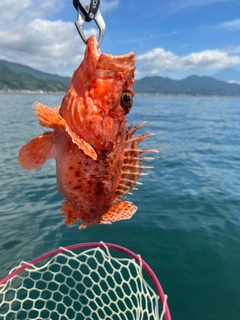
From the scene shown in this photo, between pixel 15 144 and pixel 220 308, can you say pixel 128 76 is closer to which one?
pixel 220 308

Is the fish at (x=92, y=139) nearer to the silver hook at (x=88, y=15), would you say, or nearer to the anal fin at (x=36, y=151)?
the anal fin at (x=36, y=151)

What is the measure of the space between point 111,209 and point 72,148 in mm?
974

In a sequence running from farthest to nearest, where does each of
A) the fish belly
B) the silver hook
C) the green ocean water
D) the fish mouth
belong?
the green ocean water
the fish belly
the fish mouth
the silver hook

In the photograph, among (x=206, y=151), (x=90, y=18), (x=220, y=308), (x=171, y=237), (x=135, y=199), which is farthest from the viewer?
(x=206, y=151)

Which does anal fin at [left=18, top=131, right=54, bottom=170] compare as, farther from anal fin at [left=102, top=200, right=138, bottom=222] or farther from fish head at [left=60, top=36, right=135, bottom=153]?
anal fin at [left=102, top=200, right=138, bottom=222]

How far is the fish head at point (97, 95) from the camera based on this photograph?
245 centimetres

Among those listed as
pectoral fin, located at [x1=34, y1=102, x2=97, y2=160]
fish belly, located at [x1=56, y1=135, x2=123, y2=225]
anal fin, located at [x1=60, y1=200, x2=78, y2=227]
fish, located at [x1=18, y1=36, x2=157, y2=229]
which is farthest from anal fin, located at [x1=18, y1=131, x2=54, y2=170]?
anal fin, located at [x1=60, y1=200, x2=78, y2=227]

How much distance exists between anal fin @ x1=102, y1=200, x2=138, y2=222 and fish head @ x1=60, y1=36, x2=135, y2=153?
2.91 ft

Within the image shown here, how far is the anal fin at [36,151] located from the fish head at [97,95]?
1.08 ft

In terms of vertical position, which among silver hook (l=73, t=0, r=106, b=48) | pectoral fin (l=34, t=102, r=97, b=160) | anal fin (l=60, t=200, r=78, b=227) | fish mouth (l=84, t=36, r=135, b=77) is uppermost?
silver hook (l=73, t=0, r=106, b=48)

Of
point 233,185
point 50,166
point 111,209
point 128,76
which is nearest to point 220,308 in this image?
point 111,209

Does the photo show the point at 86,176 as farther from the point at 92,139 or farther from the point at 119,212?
the point at 119,212

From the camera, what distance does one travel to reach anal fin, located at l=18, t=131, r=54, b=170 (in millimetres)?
2602

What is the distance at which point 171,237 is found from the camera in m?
7.93
